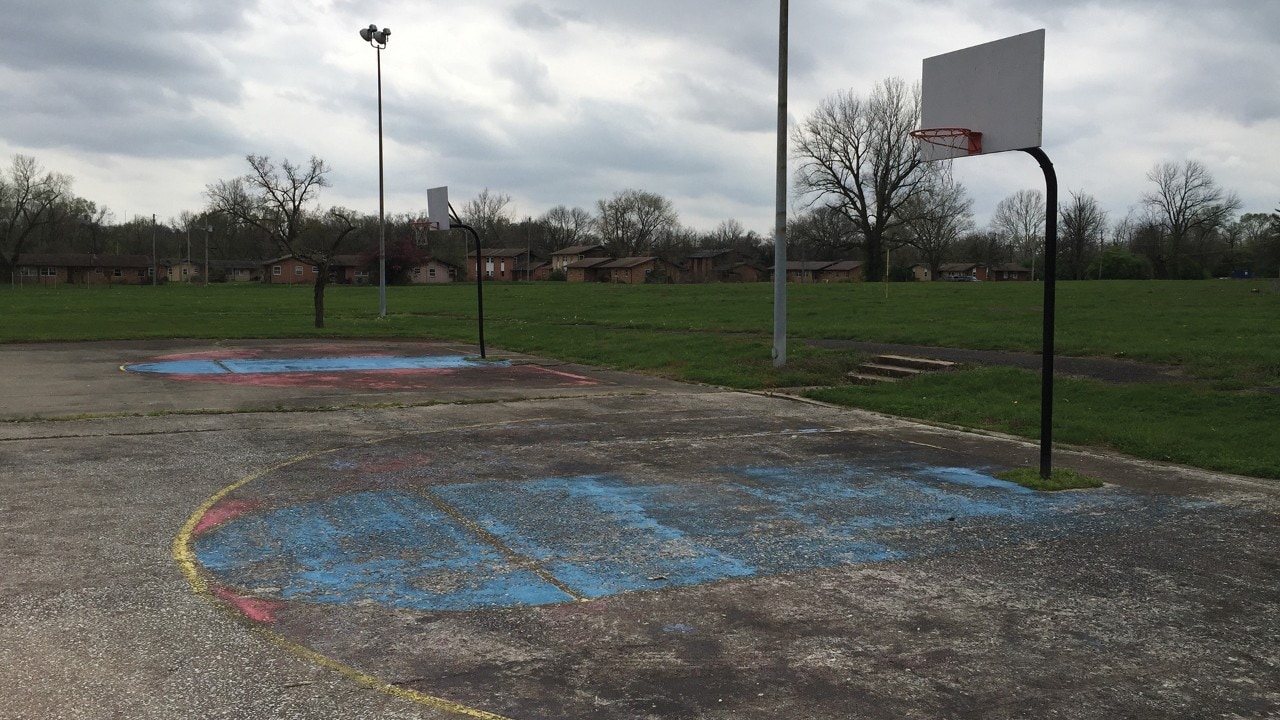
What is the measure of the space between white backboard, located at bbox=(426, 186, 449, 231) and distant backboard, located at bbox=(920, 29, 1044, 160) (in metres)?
15.9

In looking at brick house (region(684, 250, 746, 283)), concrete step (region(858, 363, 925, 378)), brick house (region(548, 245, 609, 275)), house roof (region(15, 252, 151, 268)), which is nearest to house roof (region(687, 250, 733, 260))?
brick house (region(684, 250, 746, 283))

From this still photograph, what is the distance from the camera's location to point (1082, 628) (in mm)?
5156

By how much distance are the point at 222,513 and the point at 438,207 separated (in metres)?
17.2

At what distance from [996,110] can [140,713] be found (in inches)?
325

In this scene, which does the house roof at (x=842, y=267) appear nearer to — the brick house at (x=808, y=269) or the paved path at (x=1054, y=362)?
the brick house at (x=808, y=269)

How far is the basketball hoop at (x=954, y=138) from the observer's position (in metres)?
9.02

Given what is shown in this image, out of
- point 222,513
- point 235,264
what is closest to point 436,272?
point 235,264

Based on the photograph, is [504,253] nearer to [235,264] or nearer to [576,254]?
[576,254]

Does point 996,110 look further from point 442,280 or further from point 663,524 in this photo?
point 442,280

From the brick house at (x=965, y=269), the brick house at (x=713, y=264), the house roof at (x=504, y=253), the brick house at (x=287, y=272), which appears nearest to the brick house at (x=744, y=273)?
the brick house at (x=713, y=264)

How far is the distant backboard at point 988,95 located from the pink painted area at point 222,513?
7.01 meters

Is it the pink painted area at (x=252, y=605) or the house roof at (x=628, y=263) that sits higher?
the house roof at (x=628, y=263)

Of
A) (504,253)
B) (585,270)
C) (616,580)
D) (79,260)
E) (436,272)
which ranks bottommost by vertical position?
(616,580)

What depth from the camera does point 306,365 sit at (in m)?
20.5
